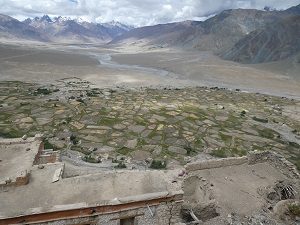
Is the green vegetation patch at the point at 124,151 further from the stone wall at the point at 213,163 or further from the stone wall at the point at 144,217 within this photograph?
the stone wall at the point at 144,217

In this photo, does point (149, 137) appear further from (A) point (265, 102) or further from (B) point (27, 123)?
(A) point (265, 102)

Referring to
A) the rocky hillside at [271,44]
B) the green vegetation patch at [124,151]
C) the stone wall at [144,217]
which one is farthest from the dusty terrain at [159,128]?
the rocky hillside at [271,44]

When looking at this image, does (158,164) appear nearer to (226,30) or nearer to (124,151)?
(124,151)

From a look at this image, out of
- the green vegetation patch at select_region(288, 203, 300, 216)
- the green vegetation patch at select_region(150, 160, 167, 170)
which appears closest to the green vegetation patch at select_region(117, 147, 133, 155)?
the green vegetation patch at select_region(150, 160, 167, 170)

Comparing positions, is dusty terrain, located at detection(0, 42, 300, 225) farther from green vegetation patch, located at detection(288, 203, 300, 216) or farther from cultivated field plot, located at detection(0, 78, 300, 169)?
green vegetation patch, located at detection(288, 203, 300, 216)

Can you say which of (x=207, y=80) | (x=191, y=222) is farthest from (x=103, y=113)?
(x=207, y=80)
